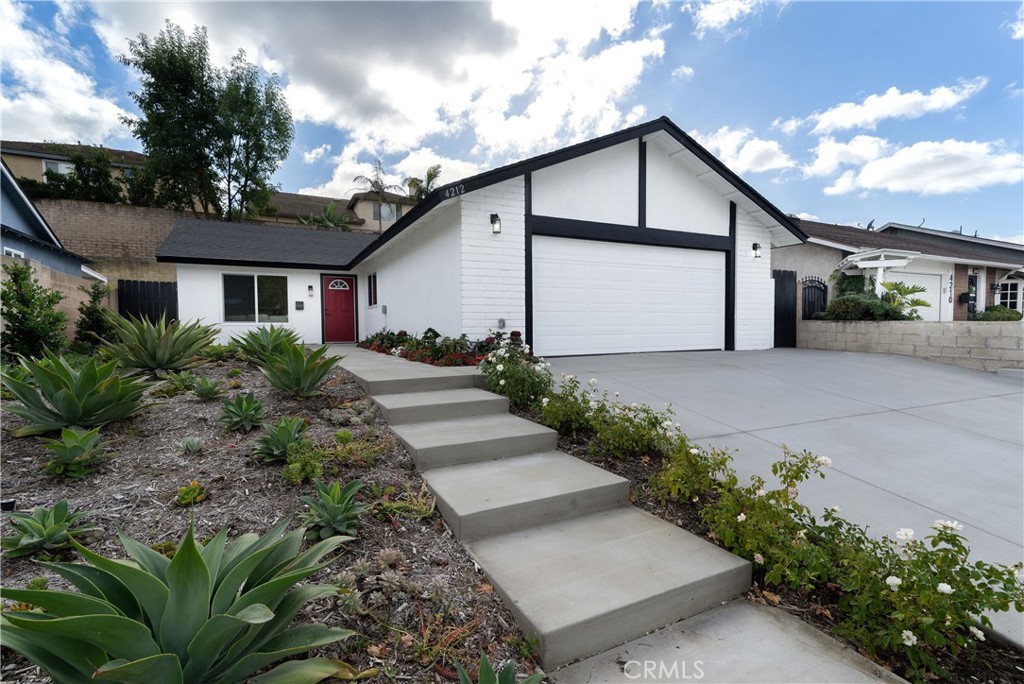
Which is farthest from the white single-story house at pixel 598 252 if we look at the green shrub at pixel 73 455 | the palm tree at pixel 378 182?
the palm tree at pixel 378 182

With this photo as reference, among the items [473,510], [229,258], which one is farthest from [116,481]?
[229,258]

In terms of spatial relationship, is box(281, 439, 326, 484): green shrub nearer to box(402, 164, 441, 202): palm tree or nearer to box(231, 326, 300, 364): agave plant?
box(231, 326, 300, 364): agave plant

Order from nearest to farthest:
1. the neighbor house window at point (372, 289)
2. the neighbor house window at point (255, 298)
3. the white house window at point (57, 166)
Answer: the neighbor house window at point (255, 298)
the neighbor house window at point (372, 289)
the white house window at point (57, 166)

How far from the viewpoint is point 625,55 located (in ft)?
25.4

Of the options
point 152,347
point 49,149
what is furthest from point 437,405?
point 49,149

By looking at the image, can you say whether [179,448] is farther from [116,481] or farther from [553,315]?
[553,315]

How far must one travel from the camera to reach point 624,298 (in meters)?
7.98

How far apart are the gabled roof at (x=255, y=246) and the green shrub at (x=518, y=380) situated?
918cm

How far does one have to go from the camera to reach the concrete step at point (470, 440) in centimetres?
313

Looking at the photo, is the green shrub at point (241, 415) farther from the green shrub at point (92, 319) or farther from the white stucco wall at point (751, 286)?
the green shrub at point (92, 319)

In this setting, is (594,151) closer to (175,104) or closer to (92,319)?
(92,319)

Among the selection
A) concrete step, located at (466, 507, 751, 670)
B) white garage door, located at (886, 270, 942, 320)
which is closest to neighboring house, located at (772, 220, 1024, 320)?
white garage door, located at (886, 270, 942, 320)

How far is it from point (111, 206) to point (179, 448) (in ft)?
67.6

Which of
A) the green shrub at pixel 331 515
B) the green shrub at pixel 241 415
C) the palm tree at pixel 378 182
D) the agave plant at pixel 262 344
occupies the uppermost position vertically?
the palm tree at pixel 378 182
